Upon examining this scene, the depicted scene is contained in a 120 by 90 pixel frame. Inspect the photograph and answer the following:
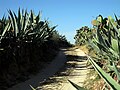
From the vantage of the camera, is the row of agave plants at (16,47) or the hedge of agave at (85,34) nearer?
the row of agave plants at (16,47)

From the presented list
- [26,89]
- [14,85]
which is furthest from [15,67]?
[26,89]

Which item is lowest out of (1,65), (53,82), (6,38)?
(53,82)

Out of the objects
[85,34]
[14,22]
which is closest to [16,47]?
[14,22]

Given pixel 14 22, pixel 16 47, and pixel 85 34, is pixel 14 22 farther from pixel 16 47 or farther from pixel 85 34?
pixel 85 34

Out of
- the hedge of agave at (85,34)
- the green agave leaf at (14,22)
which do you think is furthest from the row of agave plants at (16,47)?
the hedge of agave at (85,34)

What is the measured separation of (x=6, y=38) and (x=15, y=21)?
177 cm

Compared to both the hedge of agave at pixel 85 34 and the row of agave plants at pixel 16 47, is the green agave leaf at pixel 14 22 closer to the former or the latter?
the row of agave plants at pixel 16 47

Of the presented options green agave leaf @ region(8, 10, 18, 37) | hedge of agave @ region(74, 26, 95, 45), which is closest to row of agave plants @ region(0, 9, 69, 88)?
green agave leaf @ region(8, 10, 18, 37)

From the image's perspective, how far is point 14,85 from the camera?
10930mm

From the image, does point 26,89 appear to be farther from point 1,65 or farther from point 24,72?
point 24,72

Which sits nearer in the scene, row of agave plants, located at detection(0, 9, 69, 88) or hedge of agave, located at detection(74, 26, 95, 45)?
row of agave plants, located at detection(0, 9, 69, 88)

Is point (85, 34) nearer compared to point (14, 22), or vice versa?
point (14, 22)

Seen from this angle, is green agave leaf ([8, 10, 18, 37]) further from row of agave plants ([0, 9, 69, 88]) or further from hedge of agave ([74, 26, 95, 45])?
hedge of agave ([74, 26, 95, 45])

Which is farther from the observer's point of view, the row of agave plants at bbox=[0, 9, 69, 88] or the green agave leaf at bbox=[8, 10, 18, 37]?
the green agave leaf at bbox=[8, 10, 18, 37]
